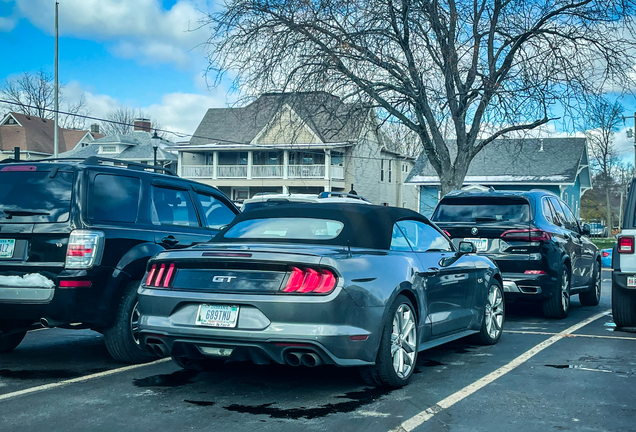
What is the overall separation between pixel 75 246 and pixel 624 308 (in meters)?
6.41

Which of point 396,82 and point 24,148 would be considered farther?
point 24,148

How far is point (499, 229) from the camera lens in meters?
10.2

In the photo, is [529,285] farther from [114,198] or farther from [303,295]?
[114,198]

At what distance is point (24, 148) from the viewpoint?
199 feet

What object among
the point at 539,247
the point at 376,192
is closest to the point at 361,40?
the point at 539,247

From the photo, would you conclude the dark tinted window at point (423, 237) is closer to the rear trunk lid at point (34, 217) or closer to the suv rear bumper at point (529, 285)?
the suv rear bumper at point (529, 285)

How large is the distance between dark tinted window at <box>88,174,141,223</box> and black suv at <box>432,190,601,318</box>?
4.74m

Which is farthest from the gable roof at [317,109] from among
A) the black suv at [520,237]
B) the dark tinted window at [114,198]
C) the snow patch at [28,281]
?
the snow patch at [28,281]

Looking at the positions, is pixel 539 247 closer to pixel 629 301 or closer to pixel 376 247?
pixel 629 301

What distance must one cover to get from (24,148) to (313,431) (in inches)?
2404

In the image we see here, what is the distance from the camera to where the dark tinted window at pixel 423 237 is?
22.3 feet

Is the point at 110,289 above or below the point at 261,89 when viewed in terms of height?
below

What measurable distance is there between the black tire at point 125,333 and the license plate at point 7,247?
1077 mm

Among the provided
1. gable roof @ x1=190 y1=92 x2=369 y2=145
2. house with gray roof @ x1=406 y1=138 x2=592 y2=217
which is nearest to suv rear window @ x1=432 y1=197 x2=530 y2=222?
gable roof @ x1=190 y1=92 x2=369 y2=145
